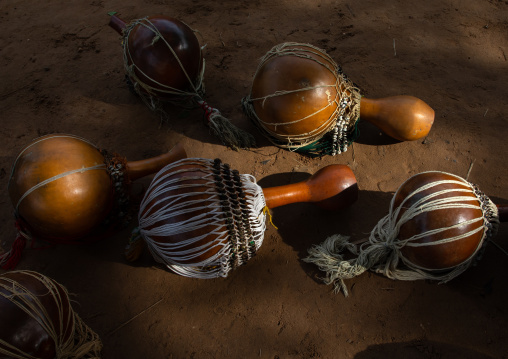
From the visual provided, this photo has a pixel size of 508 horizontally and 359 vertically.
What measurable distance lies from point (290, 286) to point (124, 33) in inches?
90.2

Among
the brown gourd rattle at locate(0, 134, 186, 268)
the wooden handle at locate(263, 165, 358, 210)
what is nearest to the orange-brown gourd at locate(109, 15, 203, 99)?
the brown gourd rattle at locate(0, 134, 186, 268)

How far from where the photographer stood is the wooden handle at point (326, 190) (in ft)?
7.26

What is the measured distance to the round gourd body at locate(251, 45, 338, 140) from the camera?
7.48 ft

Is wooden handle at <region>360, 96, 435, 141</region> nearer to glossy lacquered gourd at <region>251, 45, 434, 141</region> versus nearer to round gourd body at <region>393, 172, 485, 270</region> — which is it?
glossy lacquered gourd at <region>251, 45, 434, 141</region>

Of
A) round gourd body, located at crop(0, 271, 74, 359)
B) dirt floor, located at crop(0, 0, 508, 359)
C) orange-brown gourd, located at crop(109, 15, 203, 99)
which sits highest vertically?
orange-brown gourd, located at crop(109, 15, 203, 99)

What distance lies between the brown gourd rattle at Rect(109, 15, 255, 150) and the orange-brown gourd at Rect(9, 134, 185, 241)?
2.69 feet

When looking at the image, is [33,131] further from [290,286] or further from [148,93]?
[290,286]

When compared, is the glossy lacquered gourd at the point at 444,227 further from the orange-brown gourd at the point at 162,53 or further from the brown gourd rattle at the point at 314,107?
the orange-brown gourd at the point at 162,53

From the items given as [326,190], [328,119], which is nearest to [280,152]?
[328,119]

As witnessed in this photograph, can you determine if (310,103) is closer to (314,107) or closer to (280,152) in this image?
(314,107)

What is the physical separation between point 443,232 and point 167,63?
214 cm

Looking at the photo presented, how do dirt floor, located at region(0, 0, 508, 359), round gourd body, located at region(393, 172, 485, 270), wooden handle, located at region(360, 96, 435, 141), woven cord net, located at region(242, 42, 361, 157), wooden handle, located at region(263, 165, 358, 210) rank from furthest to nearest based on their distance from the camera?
1. wooden handle, located at region(360, 96, 435, 141)
2. woven cord net, located at region(242, 42, 361, 157)
3. wooden handle, located at region(263, 165, 358, 210)
4. dirt floor, located at region(0, 0, 508, 359)
5. round gourd body, located at region(393, 172, 485, 270)

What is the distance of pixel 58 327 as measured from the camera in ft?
5.35

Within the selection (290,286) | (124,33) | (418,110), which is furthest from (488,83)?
(124,33)
